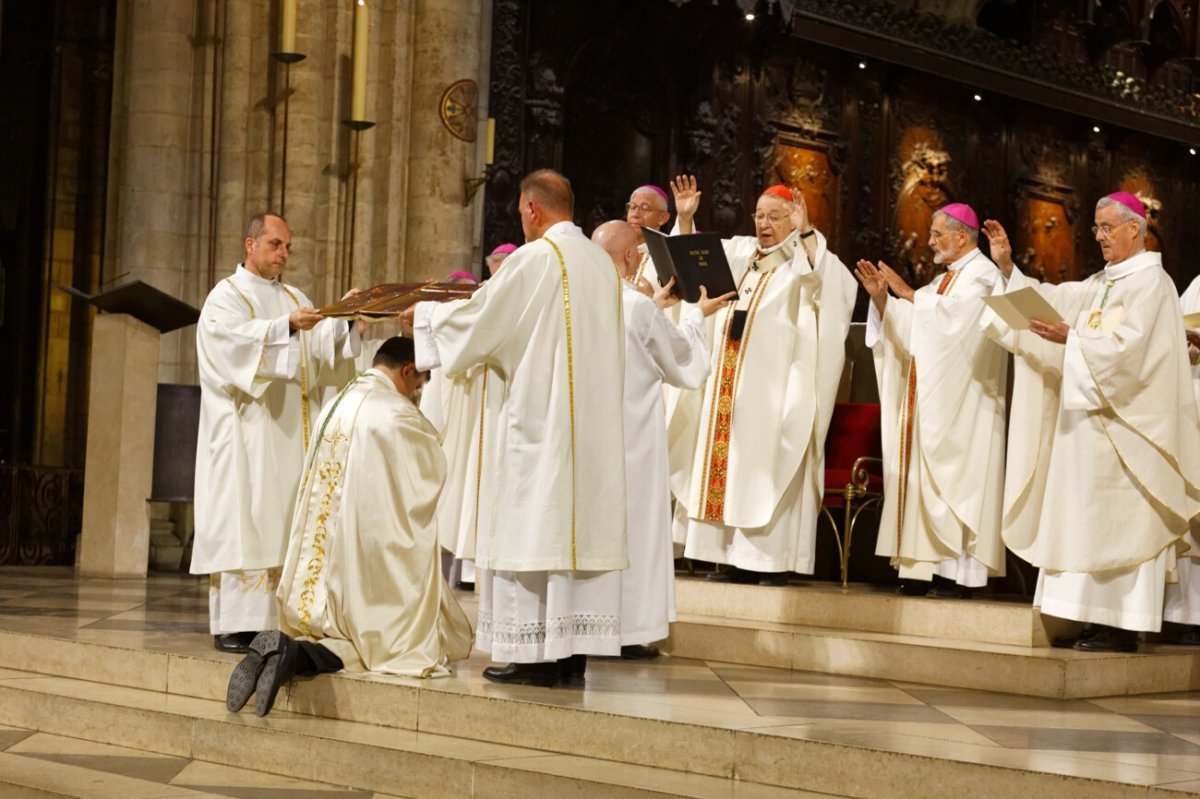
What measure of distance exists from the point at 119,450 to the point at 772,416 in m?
3.79

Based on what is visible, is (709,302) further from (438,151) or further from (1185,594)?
(438,151)

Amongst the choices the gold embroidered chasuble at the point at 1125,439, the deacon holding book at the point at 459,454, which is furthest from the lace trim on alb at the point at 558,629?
the gold embroidered chasuble at the point at 1125,439

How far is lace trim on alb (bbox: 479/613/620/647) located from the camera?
5723mm

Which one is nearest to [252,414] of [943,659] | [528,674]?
[528,674]

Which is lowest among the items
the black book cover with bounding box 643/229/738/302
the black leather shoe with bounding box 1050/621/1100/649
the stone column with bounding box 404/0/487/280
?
the black leather shoe with bounding box 1050/621/1100/649

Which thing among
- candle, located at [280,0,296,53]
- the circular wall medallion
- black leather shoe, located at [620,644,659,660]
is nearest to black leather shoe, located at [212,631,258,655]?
black leather shoe, located at [620,644,659,660]

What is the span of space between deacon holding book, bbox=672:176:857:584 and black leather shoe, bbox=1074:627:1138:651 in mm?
1435

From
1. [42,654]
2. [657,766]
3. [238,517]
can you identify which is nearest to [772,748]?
[657,766]

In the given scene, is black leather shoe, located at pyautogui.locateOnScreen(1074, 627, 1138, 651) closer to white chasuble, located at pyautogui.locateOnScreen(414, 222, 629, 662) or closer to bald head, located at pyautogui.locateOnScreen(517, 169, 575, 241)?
white chasuble, located at pyautogui.locateOnScreen(414, 222, 629, 662)

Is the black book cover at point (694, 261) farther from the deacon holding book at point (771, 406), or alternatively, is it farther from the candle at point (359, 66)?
the candle at point (359, 66)

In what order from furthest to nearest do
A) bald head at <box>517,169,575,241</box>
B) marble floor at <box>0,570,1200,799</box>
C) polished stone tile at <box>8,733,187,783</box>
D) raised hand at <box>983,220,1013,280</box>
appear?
raised hand at <box>983,220,1013,280</box>, bald head at <box>517,169,575,241</box>, polished stone tile at <box>8,733,187,783</box>, marble floor at <box>0,570,1200,799</box>

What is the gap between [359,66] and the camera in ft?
32.0

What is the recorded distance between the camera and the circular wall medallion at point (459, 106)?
10.5m

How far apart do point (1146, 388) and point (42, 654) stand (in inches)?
175
